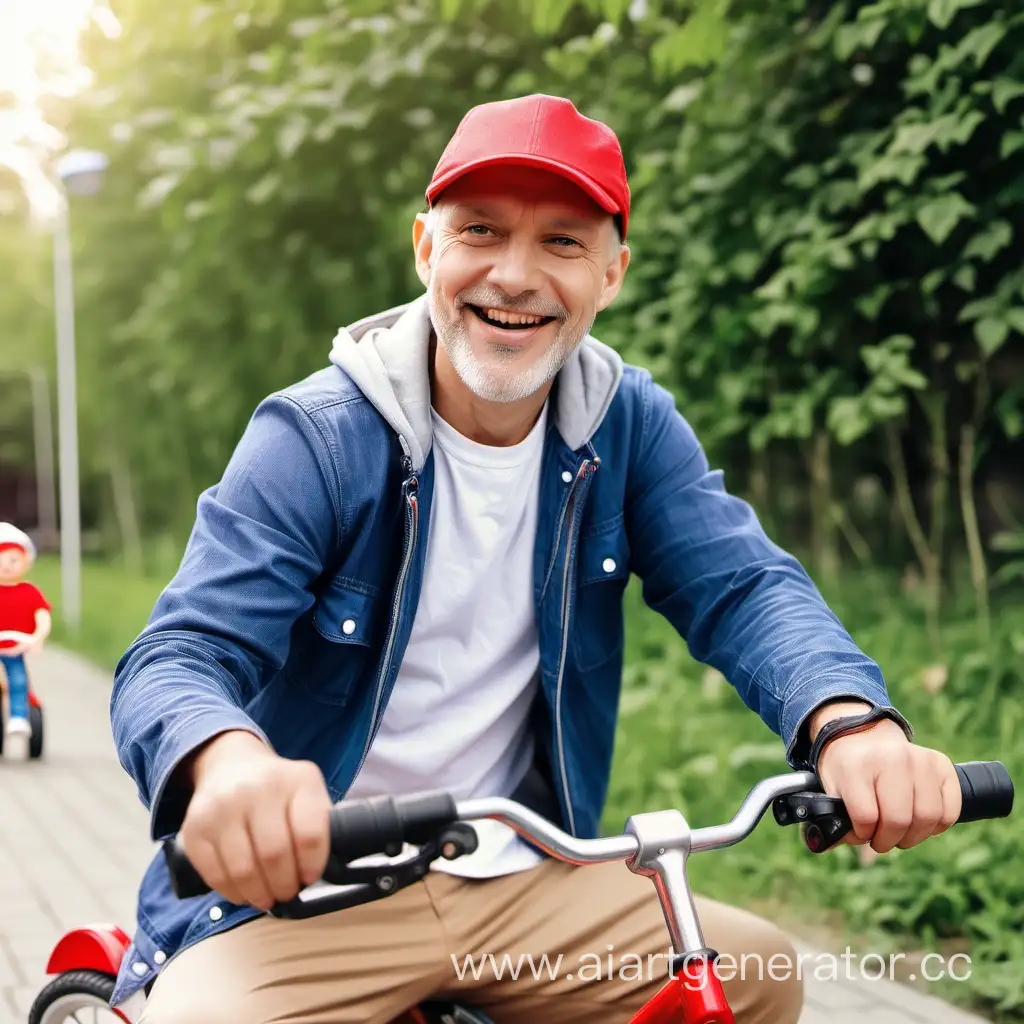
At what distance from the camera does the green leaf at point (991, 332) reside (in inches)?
183

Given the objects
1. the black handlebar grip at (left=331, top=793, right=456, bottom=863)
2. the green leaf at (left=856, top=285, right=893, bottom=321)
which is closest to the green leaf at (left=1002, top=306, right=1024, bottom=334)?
the green leaf at (left=856, top=285, right=893, bottom=321)

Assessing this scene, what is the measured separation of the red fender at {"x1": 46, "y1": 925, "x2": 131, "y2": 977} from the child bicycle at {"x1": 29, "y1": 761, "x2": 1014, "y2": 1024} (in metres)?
0.98

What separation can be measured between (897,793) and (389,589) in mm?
818

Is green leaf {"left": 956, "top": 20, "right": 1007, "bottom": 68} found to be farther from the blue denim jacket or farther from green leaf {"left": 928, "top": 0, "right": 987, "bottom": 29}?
the blue denim jacket

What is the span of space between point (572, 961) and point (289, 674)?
0.61m

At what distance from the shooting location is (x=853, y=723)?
1.75 meters

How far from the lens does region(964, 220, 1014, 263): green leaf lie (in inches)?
185

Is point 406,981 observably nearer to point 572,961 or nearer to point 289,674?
point 572,961

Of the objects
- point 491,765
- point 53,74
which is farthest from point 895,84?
point 53,74

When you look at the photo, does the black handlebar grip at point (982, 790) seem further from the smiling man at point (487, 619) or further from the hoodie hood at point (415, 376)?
the hoodie hood at point (415, 376)

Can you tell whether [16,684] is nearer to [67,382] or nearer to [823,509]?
[823,509]

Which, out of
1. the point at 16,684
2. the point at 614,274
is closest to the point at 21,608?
the point at 16,684

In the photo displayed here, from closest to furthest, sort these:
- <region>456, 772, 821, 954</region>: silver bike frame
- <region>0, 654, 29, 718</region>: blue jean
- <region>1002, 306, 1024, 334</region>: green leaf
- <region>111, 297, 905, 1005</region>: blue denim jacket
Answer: <region>456, 772, 821, 954</region>: silver bike frame, <region>111, 297, 905, 1005</region>: blue denim jacket, <region>1002, 306, 1024, 334</region>: green leaf, <region>0, 654, 29, 718</region>: blue jean

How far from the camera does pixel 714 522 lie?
2229 millimetres
